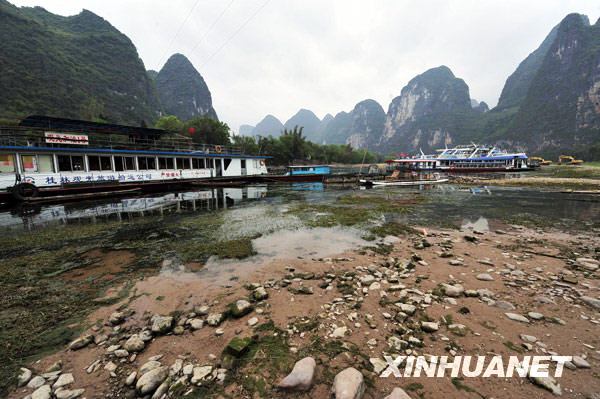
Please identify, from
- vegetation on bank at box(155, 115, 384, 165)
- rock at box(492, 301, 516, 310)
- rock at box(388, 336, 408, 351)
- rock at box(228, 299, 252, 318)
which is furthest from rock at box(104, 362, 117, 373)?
→ vegetation on bank at box(155, 115, 384, 165)

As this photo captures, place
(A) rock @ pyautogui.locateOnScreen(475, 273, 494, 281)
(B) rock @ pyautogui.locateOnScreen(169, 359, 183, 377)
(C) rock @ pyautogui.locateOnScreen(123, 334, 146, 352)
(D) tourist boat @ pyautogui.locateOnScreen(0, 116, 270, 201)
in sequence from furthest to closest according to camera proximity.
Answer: (D) tourist boat @ pyautogui.locateOnScreen(0, 116, 270, 201) → (A) rock @ pyautogui.locateOnScreen(475, 273, 494, 281) → (C) rock @ pyautogui.locateOnScreen(123, 334, 146, 352) → (B) rock @ pyautogui.locateOnScreen(169, 359, 183, 377)

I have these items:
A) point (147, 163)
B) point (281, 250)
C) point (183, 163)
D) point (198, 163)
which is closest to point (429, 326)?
point (281, 250)

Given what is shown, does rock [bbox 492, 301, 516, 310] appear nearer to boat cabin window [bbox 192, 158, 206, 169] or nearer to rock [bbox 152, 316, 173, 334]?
rock [bbox 152, 316, 173, 334]

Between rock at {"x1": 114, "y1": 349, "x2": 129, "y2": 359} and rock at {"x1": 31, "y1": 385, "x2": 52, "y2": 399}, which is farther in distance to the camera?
rock at {"x1": 114, "y1": 349, "x2": 129, "y2": 359}

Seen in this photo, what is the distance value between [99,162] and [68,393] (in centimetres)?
2946

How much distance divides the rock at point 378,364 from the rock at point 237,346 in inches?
77.7

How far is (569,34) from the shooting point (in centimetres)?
17250

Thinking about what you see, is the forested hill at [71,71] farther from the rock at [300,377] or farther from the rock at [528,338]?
the rock at [528,338]

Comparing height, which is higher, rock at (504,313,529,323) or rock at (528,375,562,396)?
rock at (528,375,562,396)

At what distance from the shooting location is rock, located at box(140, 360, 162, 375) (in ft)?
10.9

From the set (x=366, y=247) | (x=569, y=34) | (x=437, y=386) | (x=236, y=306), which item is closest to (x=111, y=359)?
(x=236, y=306)

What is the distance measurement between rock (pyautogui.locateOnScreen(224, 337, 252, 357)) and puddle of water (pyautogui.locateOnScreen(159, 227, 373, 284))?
105 inches

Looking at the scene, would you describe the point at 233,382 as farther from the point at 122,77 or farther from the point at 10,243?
the point at 122,77

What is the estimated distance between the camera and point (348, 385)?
2814 mm
